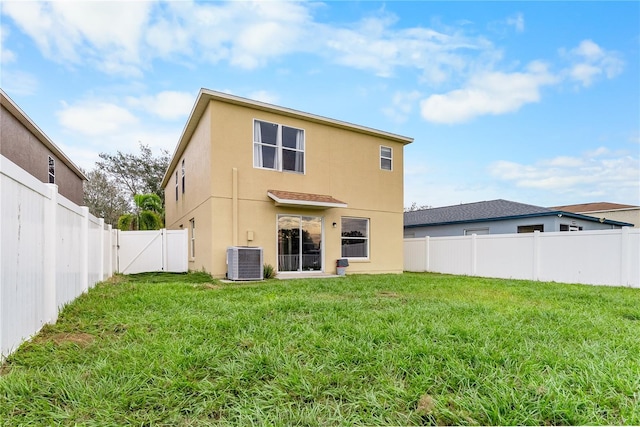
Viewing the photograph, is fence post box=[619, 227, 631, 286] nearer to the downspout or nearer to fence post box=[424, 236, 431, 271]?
fence post box=[424, 236, 431, 271]

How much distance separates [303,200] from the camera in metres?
9.41

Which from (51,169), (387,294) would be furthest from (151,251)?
(387,294)

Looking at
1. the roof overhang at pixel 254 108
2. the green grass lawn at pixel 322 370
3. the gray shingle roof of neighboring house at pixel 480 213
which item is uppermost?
the roof overhang at pixel 254 108

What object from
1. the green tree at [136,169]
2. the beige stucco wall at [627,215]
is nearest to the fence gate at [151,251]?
the green tree at [136,169]

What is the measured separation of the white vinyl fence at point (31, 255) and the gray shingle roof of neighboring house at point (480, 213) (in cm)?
1565

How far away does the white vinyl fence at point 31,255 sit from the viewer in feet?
7.88

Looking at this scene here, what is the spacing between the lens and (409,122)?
14.7m

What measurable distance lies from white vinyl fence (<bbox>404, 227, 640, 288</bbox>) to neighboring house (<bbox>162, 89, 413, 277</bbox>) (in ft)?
7.55

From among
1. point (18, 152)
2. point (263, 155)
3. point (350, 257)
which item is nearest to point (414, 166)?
point (350, 257)

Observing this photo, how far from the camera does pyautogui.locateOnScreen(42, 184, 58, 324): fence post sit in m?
3.35

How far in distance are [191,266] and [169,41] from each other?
734 centimetres

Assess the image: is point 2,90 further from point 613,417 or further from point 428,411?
point 613,417

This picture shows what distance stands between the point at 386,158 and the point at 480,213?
7341mm

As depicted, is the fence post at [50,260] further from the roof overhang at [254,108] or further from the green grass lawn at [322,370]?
the roof overhang at [254,108]
